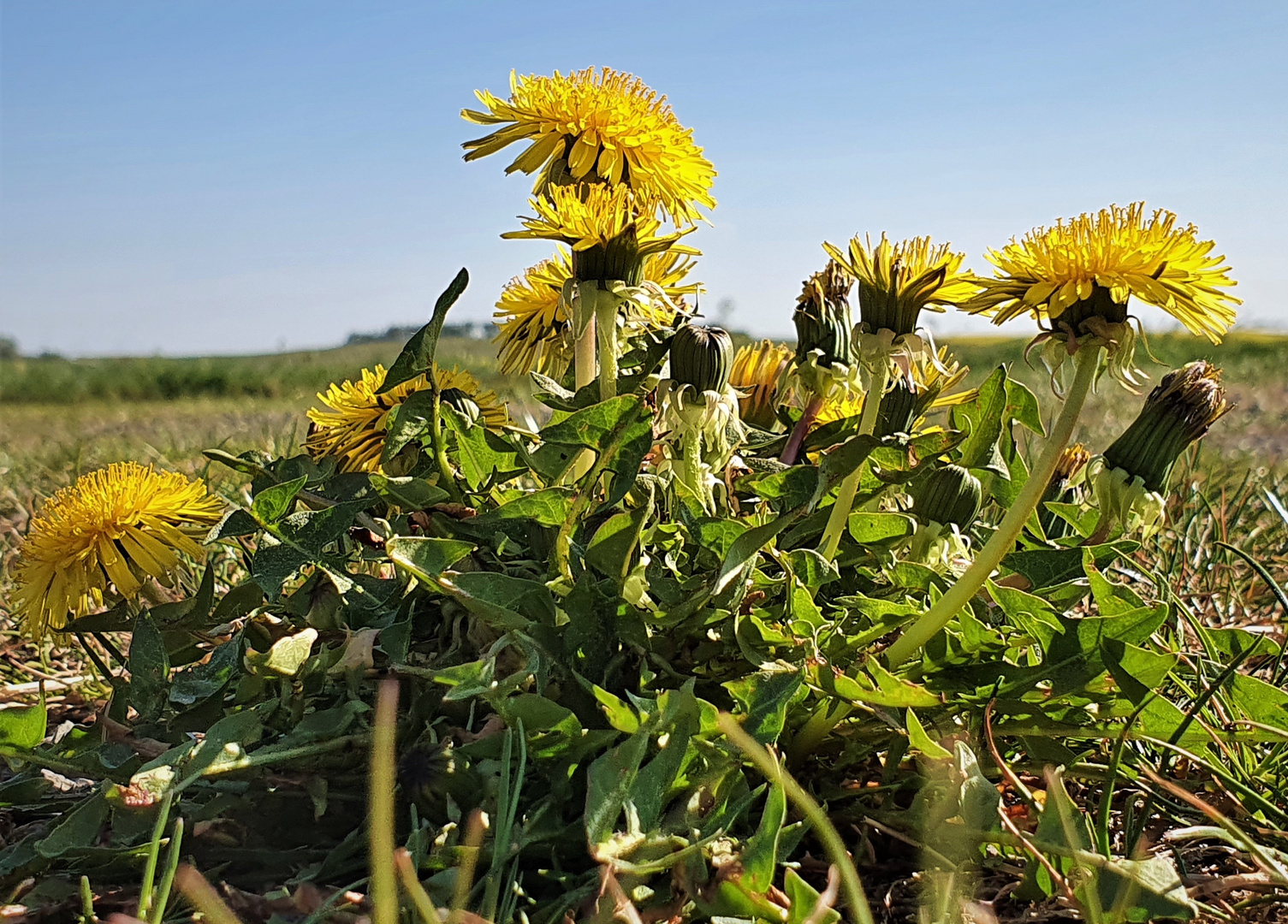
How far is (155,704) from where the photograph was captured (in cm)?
142

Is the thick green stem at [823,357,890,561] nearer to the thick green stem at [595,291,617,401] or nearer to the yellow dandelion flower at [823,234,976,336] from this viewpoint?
the yellow dandelion flower at [823,234,976,336]

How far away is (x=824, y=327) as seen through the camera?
1397 mm

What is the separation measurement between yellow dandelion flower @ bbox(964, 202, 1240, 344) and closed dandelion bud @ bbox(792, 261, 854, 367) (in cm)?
27

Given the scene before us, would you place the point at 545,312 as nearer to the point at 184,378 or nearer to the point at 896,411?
the point at 896,411

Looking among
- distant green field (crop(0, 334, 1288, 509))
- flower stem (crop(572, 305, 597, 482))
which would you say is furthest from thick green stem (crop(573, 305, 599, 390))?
distant green field (crop(0, 334, 1288, 509))

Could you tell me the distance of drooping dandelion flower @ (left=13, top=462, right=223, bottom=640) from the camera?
1.54 m

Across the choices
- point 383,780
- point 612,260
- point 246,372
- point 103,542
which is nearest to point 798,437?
point 612,260

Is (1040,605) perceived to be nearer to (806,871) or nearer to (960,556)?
(960,556)

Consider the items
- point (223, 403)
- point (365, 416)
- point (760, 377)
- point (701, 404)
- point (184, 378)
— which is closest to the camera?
point (701, 404)

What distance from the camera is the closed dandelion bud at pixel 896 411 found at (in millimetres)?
1407

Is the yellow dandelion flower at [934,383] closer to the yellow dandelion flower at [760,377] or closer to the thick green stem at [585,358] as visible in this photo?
the yellow dandelion flower at [760,377]

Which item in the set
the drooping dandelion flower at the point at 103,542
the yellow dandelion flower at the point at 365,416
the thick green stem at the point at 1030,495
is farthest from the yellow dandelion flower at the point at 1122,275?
the drooping dandelion flower at the point at 103,542

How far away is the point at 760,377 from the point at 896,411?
1.30 feet

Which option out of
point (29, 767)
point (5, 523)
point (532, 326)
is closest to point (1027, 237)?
point (532, 326)
